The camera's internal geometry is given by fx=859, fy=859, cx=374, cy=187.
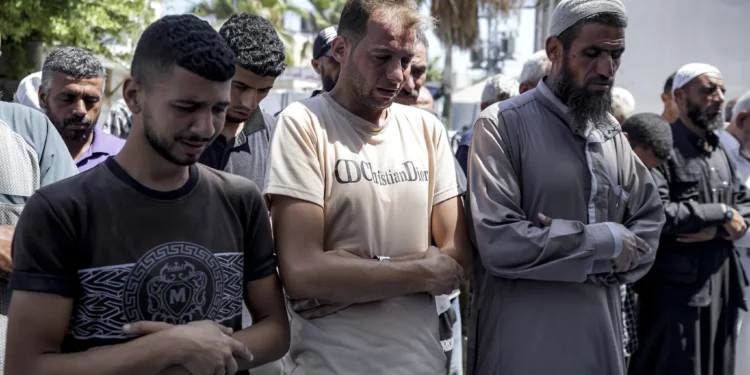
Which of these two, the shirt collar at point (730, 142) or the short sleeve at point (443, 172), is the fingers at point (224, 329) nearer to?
the short sleeve at point (443, 172)

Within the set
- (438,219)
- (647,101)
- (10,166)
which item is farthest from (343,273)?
(647,101)

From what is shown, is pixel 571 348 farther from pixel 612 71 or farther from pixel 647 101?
pixel 647 101

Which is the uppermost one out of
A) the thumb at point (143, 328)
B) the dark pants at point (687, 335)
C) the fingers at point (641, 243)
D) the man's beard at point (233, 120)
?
the man's beard at point (233, 120)

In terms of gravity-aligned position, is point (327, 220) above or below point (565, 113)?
below

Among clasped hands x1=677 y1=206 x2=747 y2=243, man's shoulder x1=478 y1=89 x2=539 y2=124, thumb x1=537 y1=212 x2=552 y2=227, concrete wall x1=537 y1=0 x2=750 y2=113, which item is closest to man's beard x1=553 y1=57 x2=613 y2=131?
man's shoulder x1=478 y1=89 x2=539 y2=124

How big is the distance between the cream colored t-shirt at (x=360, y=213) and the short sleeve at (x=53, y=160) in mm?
941

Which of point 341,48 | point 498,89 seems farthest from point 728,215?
point 341,48

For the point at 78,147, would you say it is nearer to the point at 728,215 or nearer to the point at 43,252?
the point at 43,252

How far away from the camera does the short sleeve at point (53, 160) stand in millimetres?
3189

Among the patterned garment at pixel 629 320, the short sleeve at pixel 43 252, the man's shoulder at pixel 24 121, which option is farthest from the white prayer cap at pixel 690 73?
the short sleeve at pixel 43 252

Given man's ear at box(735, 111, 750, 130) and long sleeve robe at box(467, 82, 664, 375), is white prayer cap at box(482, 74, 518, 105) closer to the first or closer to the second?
man's ear at box(735, 111, 750, 130)

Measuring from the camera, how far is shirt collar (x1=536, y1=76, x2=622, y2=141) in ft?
10.7

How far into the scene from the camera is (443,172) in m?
3.05

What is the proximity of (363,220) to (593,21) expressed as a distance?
119 cm
